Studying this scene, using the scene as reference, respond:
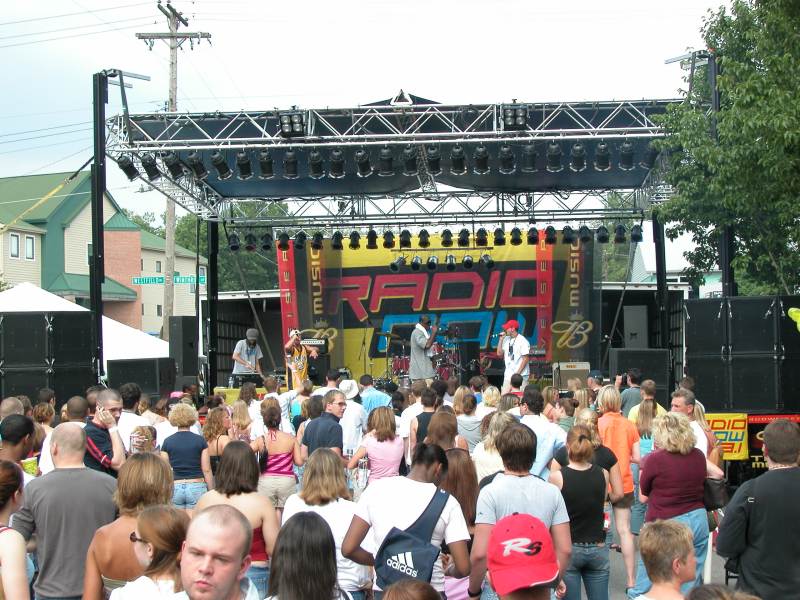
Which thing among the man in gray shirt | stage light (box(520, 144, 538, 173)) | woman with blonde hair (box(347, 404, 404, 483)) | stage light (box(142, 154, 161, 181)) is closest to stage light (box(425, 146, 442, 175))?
stage light (box(520, 144, 538, 173))

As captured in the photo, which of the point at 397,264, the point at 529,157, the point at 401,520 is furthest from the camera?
the point at 397,264

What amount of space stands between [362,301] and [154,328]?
1262 inches

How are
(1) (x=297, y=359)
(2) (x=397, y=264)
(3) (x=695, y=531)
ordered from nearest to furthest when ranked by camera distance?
(3) (x=695, y=531) < (1) (x=297, y=359) < (2) (x=397, y=264)

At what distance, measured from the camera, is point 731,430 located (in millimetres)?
11906

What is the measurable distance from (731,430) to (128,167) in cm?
975

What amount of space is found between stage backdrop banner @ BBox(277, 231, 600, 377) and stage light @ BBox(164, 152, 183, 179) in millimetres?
4994

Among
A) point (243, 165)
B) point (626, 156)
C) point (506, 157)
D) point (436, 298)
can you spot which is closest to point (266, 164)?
point (243, 165)

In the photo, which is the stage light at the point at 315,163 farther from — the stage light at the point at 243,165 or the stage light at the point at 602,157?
the stage light at the point at 602,157

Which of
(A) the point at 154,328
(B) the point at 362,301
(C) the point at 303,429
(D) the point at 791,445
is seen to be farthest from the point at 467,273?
(A) the point at 154,328

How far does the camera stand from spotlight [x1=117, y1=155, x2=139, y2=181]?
15.6m

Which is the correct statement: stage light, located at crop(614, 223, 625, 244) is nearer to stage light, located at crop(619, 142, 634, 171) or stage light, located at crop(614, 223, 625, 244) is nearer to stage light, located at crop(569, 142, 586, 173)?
stage light, located at crop(619, 142, 634, 171)

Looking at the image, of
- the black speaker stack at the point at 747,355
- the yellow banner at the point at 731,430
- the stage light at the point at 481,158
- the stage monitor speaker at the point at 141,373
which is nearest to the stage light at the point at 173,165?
the stage monitor speaker at the point at 141,373

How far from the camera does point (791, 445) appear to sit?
4.61 meters

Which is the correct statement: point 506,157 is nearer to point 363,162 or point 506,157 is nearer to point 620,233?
point 363,162
